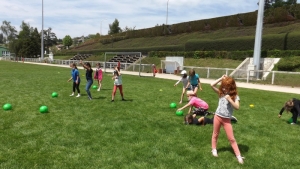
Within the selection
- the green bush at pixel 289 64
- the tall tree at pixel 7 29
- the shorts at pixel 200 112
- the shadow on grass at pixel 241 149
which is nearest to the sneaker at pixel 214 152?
the shadow on grass at pixel 241 149

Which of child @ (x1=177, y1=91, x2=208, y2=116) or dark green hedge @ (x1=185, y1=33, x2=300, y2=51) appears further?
dark green hedge @ (x1=185, y1=33, x2=300, y2=51)

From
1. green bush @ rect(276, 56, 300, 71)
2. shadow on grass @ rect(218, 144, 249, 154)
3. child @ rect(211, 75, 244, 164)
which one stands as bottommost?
shadow on grass @ rect(218, 144, 249, 154)

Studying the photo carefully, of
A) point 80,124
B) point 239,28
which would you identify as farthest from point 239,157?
point 239,28

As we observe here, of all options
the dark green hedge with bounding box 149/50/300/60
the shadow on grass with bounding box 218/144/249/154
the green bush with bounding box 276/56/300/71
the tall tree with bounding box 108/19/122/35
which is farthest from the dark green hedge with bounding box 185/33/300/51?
the tall tree with bounding box 108/19/122/35

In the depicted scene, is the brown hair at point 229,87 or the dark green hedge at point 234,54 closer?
the brown hair at point 229,87

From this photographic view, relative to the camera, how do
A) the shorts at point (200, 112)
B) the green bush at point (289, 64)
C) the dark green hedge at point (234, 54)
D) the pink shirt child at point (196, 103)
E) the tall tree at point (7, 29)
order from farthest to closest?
1. the tall tree at point (7, 29)
2. the dark green hedge at point (234, 54)
3. the green bush at point (289, 64)
4. the shorts at point (200, 112)
5. the pink shirt child at point (196, 103)

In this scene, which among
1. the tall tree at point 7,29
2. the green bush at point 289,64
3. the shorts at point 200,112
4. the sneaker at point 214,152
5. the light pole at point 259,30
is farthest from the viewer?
the tall tree at point 7,29

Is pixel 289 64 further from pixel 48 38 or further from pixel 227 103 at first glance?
pixel 48 38

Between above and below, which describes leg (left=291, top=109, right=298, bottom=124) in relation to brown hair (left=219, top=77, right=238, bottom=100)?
below

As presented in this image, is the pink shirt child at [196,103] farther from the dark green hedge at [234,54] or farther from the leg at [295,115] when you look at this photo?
the dark green hedge at [234,54]

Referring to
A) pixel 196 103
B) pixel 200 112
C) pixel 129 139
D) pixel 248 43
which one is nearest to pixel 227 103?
pixel 129 139

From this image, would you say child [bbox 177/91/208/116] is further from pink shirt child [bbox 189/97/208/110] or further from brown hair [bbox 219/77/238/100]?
brown hair [bbox 219/77/238/100]

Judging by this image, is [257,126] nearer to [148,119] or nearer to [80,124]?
[148,119]

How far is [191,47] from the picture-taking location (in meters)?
35.3
